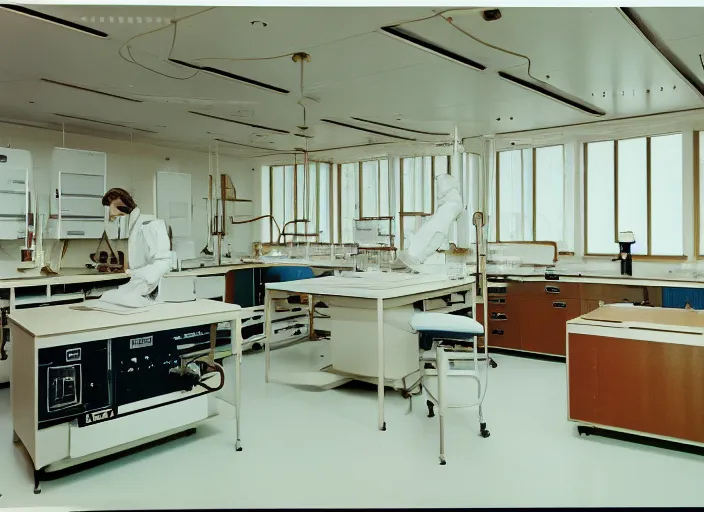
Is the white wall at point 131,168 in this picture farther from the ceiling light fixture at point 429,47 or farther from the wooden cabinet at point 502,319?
the wooden cabinet at point 502,319

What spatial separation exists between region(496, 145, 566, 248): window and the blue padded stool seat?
3.03 meters

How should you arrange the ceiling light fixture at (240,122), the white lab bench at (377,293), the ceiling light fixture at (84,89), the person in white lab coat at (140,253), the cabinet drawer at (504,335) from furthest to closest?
the cabinet drawer at (504,335) < the ceiling light fixture at (240,122) < the ceiling light fixture at (84,89) < the white lab bench at (377,293) < the person in white lab coat at (140,253)

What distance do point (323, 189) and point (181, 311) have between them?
2000 millimetres

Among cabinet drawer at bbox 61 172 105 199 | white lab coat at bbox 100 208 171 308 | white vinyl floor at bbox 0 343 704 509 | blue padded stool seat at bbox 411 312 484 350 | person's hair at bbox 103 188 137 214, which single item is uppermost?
cabinet drawer at bbox 61 172 105 199

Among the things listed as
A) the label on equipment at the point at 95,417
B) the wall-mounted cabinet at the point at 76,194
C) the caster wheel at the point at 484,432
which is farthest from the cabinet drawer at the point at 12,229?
the caster wheel at the point at 484,432

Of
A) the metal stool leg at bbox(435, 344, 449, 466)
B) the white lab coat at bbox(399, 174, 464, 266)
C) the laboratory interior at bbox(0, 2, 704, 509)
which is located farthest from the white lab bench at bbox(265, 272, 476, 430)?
the metal stool leg at bbox(435, 344, 449, 466)

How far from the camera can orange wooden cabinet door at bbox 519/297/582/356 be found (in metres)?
4.66

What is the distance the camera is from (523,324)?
4.86m

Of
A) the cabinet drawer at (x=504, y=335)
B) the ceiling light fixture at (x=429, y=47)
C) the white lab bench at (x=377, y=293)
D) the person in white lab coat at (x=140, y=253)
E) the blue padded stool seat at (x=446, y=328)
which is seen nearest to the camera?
the blue padded stool seat at (x=446, y=328)

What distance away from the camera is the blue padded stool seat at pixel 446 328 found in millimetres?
2705

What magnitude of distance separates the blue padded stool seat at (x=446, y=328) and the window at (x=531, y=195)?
303cm

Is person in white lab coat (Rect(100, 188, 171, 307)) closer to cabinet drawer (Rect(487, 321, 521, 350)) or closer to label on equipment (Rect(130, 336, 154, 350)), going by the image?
label on equipment (Rect(130, 336, 154, 350))

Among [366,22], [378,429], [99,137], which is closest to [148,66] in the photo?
[99,137]

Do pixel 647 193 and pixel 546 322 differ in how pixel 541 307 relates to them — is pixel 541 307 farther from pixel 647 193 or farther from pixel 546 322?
pixel 647 193
